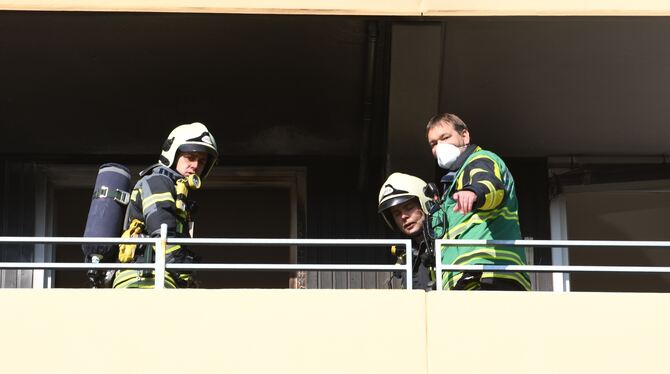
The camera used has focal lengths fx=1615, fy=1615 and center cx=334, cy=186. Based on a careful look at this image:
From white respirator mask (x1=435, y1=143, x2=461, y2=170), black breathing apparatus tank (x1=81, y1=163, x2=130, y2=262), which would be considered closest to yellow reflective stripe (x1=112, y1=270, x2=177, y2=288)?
black breathing apparatus tank (x1=81, y1=163, x2=130, y2=262)

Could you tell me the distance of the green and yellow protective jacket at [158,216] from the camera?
8.38m

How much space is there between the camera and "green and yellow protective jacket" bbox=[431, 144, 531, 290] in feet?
26.8

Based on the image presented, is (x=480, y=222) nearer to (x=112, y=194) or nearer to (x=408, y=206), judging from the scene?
(x=408, y=206)

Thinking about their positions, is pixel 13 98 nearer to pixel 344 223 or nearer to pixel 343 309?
pixel 344 223

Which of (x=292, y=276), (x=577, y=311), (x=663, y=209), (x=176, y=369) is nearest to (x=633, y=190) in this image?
(x=663, y=209)

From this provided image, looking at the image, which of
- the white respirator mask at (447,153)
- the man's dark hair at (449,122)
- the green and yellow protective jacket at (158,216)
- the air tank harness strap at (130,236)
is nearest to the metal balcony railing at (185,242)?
the green and yellow protective jacket at (158,216)

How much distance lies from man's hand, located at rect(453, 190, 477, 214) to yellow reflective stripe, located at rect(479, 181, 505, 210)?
0.10 meters

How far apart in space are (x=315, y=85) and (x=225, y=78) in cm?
60

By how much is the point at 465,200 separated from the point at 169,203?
1.62 meters

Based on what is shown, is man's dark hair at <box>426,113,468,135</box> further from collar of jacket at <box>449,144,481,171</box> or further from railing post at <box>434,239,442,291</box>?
railing post at <box>434,239,442,291</box>

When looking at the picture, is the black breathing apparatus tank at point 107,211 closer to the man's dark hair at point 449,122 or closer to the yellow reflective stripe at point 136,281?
the yellow reflective stripe at point 136,281

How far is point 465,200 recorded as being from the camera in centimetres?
784

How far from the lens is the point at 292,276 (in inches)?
473

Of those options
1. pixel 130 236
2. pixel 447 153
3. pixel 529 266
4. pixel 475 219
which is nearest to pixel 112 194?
pixel 130 236
